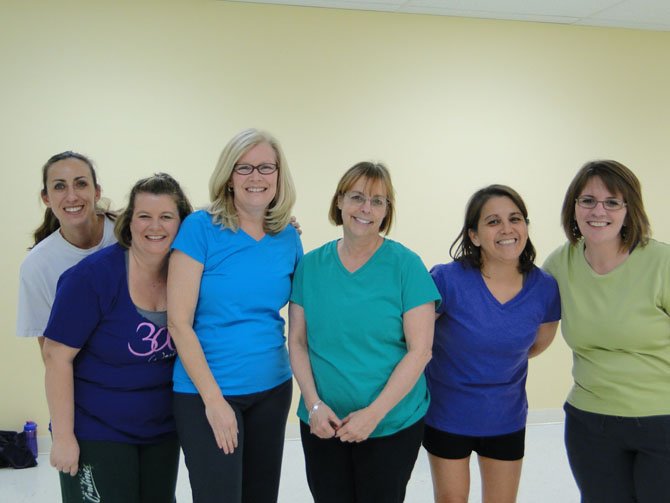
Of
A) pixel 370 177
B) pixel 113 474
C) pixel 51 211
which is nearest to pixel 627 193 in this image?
pixel 370 177

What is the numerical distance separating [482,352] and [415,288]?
0.34m

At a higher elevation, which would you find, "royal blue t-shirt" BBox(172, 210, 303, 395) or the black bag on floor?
"royal blue t-shirt" BBox(172, 210, 303, 395)

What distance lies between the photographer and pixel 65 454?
6.17 ft

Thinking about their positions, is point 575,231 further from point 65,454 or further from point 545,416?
point 545,416

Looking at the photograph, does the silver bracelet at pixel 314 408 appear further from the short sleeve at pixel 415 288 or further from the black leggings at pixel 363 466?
the short sleeve at pixel 415 288

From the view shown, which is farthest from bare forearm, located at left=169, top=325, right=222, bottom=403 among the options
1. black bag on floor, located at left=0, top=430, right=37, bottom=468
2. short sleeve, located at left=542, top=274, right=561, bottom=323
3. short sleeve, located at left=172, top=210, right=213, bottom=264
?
black bag on floor, located at left=0, top=430, right=37, bottom=468

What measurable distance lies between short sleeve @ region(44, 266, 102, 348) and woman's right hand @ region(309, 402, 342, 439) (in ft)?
2.33

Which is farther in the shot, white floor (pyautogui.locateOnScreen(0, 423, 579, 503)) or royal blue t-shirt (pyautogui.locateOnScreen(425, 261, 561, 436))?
white floor (pyautogui.locateOnScreen(0, 423, 579, 503))

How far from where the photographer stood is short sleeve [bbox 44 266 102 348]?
188 centimetres

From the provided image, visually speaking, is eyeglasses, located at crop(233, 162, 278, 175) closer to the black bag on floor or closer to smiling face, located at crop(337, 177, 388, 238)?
smiling face, located at crop(337, 177, 388, 238)

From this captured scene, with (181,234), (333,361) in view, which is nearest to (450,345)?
(333,361)

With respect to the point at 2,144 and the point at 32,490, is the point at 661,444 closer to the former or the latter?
the point at 32,490

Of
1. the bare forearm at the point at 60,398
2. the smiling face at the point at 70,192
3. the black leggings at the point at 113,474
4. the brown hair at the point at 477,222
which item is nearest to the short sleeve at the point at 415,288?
the brown hair at the point at 477,222

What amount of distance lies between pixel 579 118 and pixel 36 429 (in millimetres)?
4042
